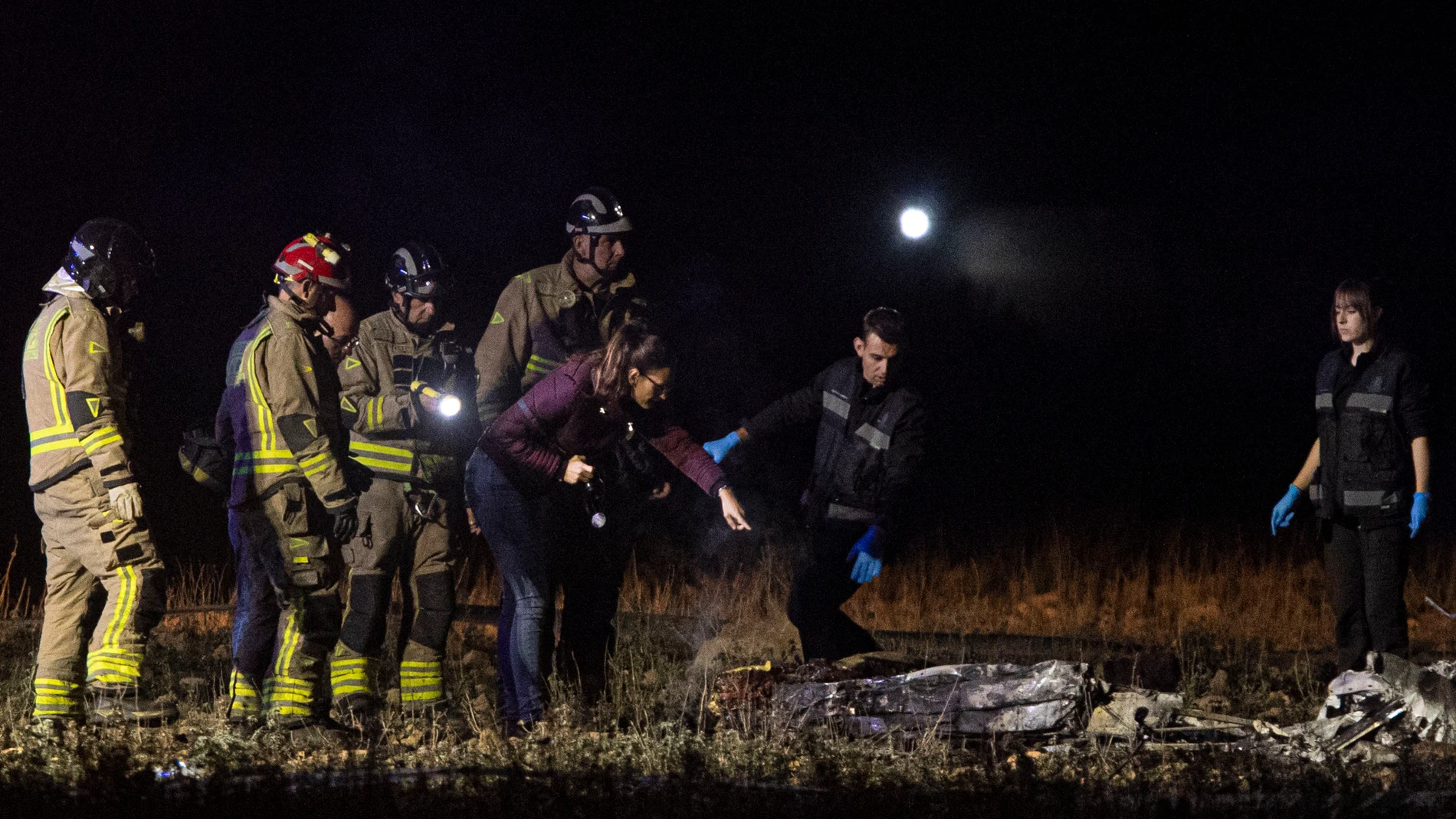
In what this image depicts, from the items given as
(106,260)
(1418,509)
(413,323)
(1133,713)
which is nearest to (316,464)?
(413,323)

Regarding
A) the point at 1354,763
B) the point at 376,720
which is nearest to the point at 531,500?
the point at 376,720

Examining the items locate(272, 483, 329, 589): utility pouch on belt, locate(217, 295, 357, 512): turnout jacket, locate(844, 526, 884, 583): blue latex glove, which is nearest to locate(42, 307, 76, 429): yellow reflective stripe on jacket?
locate(217, 295, 357, 512): turnout jacket

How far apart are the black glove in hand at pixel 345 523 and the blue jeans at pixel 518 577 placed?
476 millimetres

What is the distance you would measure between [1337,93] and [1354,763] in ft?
58.0

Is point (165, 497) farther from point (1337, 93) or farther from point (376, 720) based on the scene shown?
point (1337, 93)

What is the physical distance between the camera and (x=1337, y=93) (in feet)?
69.3

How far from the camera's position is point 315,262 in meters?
6.23

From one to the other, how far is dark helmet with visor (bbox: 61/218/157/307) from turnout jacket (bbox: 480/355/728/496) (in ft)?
5.14

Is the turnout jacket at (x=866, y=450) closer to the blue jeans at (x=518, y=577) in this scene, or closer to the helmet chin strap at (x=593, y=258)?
the helmet chin strap at (x=593, y=258)

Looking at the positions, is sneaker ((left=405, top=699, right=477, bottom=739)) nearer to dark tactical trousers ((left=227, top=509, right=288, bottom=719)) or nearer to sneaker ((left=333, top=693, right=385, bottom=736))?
sneaker ((left=333, top=693, right=385, bottom=736))

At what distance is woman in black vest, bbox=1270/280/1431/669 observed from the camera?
7.18m

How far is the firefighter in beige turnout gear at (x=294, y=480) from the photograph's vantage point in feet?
19.4

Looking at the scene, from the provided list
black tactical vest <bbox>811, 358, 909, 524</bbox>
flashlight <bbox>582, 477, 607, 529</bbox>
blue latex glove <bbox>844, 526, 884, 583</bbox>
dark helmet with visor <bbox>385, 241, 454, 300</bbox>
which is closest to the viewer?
flashlight <bbox>582, 477, 607, 529</bbox>

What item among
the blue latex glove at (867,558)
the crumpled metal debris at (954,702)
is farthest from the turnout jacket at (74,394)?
the blue latex glove at (867,558)
